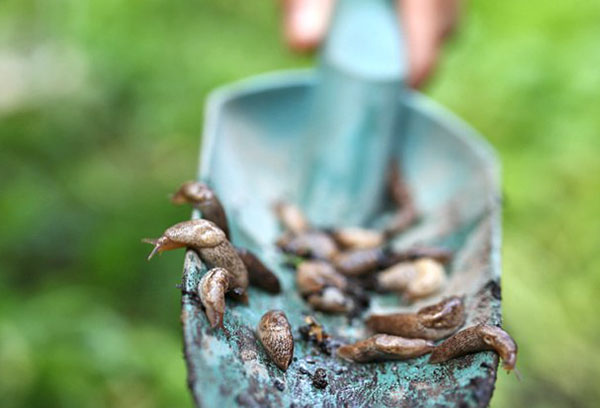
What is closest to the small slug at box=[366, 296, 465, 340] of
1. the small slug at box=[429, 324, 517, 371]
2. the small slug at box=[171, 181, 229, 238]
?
the small slug at box=[429, 324, 517, 371]

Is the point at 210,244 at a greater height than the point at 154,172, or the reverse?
the point at 210,244

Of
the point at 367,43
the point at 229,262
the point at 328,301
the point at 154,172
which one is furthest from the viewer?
the point at 154,172

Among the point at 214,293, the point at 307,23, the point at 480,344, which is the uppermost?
the point at 307,23

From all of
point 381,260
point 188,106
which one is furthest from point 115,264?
point 381,260

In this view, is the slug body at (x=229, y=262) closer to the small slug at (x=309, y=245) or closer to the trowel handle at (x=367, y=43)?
the small slug at (x=309, y=245)

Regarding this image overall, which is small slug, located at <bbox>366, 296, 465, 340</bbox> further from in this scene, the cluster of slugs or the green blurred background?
the green blurred background

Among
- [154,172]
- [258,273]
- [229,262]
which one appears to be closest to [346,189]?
[258,273]

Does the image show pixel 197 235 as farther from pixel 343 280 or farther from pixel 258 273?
pixel 343 280
